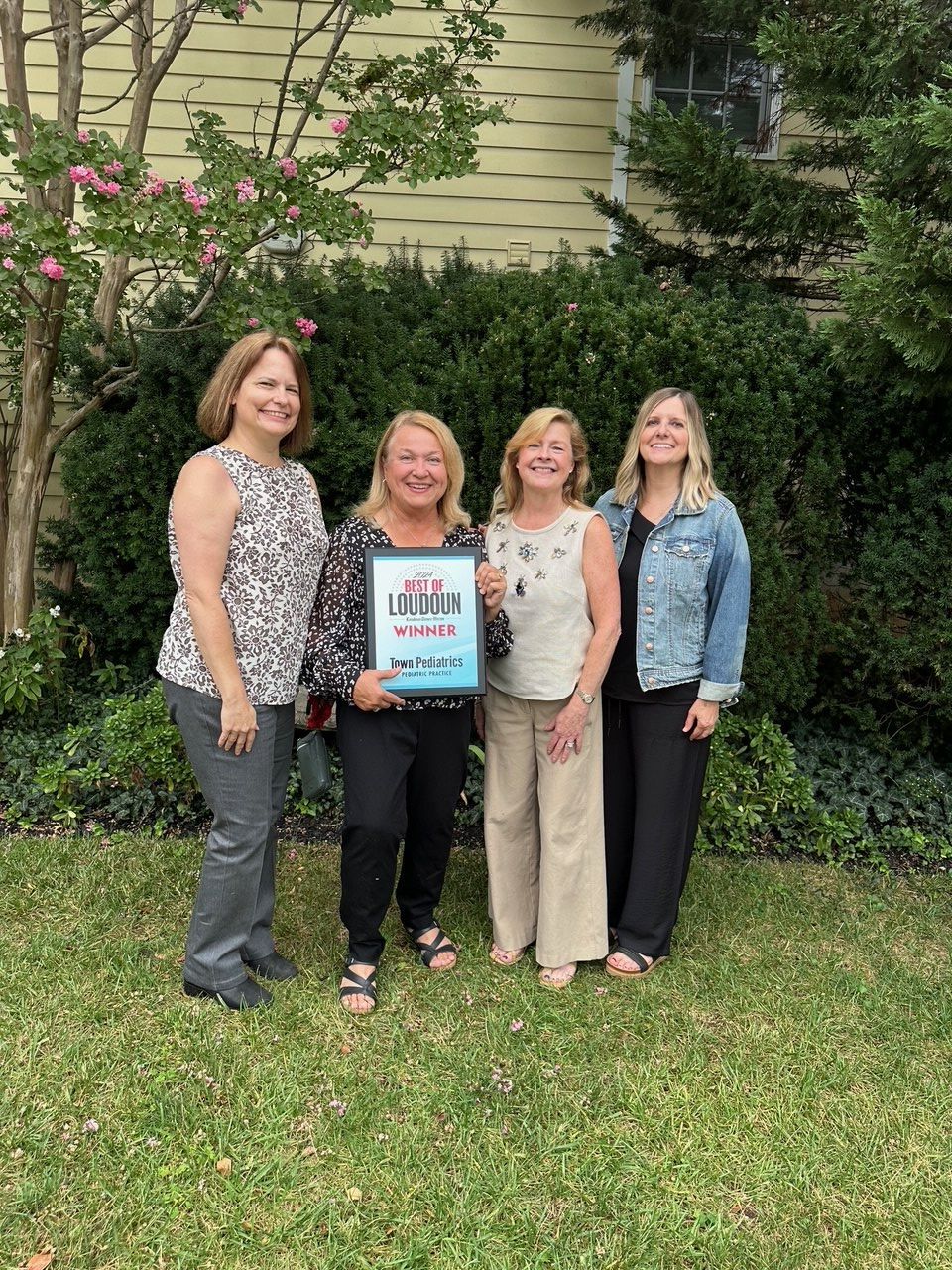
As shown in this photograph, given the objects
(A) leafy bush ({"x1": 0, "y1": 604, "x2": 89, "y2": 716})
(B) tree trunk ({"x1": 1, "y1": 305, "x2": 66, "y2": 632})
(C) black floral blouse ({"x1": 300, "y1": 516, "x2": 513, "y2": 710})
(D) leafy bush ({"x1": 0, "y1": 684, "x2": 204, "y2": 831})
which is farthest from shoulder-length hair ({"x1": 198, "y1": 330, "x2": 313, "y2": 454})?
(B) tree trunk ({"x1": 1, "y1": 305, "x2": 66, "y2": 632})

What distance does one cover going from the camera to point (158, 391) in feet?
15.3

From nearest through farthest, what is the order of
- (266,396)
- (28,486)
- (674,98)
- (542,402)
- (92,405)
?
(266,396) < (542,402) < (92,405) < (28,486) < (674,98)

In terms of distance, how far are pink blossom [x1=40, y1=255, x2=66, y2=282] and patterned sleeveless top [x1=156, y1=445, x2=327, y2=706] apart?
179 cm

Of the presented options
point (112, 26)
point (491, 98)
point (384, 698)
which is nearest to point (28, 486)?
point (112, 26)

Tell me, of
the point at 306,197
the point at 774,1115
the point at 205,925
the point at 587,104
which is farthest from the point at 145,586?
the point at 587,104

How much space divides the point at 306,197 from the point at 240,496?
2.21m

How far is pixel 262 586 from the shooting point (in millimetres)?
2699

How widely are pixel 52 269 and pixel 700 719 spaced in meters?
3.26

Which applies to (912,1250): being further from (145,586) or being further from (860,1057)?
(145,586)

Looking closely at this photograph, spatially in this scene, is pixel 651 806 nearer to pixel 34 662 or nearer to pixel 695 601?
pixel 695 601

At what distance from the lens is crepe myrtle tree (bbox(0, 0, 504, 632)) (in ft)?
12.3

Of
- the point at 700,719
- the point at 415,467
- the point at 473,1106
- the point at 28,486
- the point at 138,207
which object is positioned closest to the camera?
the point at 473,1106

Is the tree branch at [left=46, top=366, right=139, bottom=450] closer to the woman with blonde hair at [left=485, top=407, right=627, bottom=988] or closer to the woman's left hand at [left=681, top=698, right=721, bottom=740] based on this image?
the woman with blonde hair at [left=485, top=407, right=627, bottom=988]

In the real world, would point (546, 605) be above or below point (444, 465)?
below
